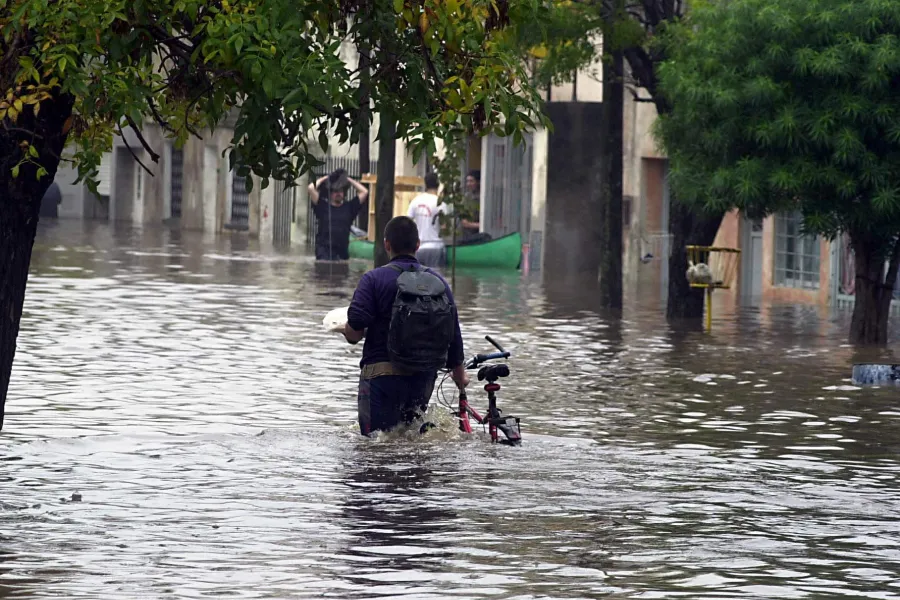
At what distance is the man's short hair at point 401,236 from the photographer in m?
11.9

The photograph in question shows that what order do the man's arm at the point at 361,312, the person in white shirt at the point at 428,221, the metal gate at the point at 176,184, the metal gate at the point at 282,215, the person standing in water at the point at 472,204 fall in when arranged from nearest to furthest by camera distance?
the man's arm at the point at 361,312 < the person in white shirt at the point at 428,221 < the person standing in water at the point at 472,204 < the metal gate at the point at 282,215 < the metal gate at the point at 176,184

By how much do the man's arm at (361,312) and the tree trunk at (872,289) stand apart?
10467 mm

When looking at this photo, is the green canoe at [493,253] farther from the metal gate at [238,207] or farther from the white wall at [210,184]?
the white wall at [210,184]

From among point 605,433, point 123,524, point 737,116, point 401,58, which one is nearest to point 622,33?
point 737,116

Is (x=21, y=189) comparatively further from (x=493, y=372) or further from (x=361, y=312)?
(x=493, y=372)

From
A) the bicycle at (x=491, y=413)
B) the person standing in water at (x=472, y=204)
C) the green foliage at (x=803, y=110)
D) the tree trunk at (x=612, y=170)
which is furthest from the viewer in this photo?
the person standing in water at (x=472, y=204)

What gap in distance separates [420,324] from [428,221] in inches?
874

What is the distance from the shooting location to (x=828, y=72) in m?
19.8

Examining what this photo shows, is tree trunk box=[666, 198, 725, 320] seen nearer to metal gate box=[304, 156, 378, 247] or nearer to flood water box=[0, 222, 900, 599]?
flood water box=[0, 222, 900, 599]

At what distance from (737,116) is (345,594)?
13.7m

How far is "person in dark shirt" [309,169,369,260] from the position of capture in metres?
38.5

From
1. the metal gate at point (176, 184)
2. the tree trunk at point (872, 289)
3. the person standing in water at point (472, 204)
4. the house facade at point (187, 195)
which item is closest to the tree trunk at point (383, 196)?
the person standing in water at point (472, 204)

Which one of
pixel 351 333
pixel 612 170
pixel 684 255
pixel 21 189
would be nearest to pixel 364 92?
pixel 21 189

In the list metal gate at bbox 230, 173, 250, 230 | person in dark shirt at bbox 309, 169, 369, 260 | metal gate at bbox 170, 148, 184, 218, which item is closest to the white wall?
metal gate at bbox 230, 173, 250, 230
